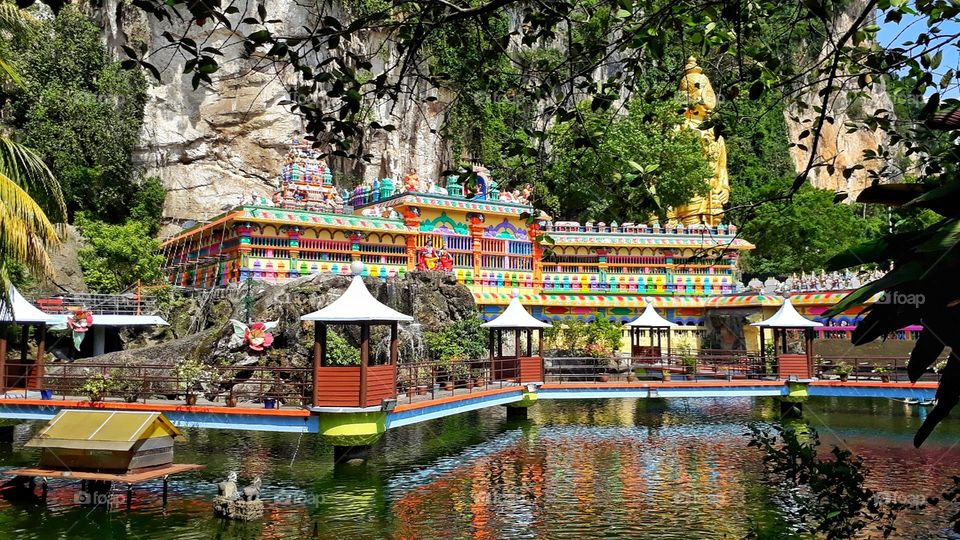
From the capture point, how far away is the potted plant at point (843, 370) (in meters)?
22.0

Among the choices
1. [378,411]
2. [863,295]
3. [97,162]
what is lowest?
[378,411]

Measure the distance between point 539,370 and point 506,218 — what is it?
11.3 meters

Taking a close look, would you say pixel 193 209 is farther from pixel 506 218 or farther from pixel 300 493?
pixel 300 493

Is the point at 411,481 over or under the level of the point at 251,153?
under

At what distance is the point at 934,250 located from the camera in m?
2.26

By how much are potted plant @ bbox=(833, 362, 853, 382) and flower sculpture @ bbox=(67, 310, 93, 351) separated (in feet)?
71.9

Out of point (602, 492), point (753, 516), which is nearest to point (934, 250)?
point (753, 516)

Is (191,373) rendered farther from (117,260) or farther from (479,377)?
(117,260)

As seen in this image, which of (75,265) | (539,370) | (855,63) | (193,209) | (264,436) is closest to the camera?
(855,63)

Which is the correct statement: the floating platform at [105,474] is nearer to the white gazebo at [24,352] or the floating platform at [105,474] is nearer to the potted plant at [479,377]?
the white gazebo at [24,352]

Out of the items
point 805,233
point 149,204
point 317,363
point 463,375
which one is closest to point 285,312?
point 463,375

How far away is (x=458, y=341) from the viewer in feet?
78.3

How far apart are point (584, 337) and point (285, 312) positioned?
1181cm

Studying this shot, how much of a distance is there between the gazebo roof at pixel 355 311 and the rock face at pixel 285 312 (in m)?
5.89
